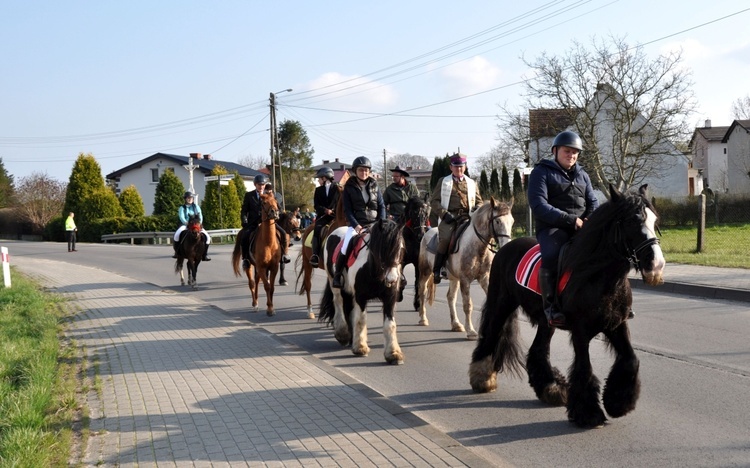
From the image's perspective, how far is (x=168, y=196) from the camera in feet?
170

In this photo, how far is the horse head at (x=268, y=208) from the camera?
13062 mm

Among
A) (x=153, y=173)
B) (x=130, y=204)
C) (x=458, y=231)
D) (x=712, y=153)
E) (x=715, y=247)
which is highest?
(x=712, y=153)

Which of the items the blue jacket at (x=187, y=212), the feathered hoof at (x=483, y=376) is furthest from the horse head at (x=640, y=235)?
the blue jacket at (x=187, y=212)

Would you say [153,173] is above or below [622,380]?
above

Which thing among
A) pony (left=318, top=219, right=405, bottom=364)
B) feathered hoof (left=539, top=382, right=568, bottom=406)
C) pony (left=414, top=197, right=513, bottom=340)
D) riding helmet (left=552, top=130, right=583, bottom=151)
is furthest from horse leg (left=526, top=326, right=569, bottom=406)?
pony (left=414, top=197, right=513, bottom=340)

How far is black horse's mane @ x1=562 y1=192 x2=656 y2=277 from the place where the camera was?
17.4 ft

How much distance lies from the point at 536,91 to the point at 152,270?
2153 cm

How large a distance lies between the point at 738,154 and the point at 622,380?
6471 centimetres

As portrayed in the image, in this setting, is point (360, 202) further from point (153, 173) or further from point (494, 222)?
point (153, 173)

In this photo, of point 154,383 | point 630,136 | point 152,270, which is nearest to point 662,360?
point 154,383

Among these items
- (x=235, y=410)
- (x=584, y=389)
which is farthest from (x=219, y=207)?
(x=584, y=389)

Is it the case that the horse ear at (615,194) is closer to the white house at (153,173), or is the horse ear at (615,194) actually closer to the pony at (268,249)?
the pony at (268,249)

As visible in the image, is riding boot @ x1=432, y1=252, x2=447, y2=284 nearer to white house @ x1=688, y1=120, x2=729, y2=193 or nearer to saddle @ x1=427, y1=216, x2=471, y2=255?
saddle @ x1=427, y1=216, x2=471, y2=255

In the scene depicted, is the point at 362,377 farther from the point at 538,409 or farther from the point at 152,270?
the point at 152,270
